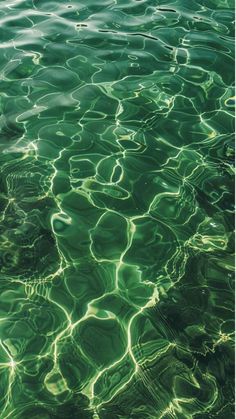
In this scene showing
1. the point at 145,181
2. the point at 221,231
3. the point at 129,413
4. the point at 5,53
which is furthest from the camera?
the point at 5,53

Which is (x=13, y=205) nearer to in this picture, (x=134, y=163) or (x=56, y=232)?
(x=56, y=232)

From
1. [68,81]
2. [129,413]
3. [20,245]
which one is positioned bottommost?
[129,413]

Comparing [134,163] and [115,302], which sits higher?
[134,163]

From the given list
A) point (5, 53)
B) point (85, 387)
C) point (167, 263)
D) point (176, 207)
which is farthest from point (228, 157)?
point (5, 53)

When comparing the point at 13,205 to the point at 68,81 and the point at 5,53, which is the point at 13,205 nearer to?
the point at 68,81

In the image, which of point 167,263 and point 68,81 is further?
point 68,81

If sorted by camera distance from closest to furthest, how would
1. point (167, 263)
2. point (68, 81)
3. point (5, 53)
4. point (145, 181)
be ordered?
point (167, 263) < point (145, 181) < point (68, 81) < point (5, 53)

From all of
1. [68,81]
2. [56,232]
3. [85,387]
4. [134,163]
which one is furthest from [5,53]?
[85,387]
